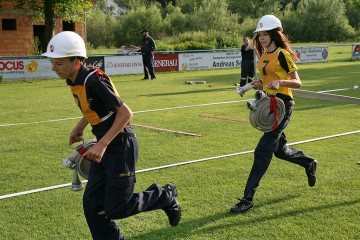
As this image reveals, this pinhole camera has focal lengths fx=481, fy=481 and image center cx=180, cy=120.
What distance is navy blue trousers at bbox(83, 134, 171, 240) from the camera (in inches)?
153

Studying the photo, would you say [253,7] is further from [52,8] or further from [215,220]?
[215,220]

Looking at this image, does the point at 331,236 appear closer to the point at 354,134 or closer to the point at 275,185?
the point at 275,185

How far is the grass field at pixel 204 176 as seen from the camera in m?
4.83

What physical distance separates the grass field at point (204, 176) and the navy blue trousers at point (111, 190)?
0.73 metres

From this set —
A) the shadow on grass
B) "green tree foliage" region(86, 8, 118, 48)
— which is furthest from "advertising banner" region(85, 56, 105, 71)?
"green tree foliage" region(86, 8, 118, 48)

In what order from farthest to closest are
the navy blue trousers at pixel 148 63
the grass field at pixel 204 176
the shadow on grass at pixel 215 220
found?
the navy blue trousers at pixel 148 63 → the grass field at pixel 204 176 → the shadow on grass at pixel 215 220

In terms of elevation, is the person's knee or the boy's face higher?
the boy's face

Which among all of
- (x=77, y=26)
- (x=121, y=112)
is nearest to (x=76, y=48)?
(x=121, y=112)

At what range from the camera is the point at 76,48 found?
3.76m

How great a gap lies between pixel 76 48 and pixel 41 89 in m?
16.7

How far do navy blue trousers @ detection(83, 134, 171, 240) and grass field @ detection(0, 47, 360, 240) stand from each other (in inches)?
28.7

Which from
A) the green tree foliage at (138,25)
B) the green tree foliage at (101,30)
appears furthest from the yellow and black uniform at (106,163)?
the green tree foliage at (101,30)

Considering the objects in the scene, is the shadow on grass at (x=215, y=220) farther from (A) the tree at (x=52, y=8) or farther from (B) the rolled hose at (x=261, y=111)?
(A) the tree at (x=52, y=8)

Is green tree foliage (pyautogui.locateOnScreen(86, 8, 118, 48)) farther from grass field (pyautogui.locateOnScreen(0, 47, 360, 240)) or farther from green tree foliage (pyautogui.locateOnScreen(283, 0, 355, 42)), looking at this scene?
grass field (pyautogui.locateOnScreen(0, 47, 360, 240))
